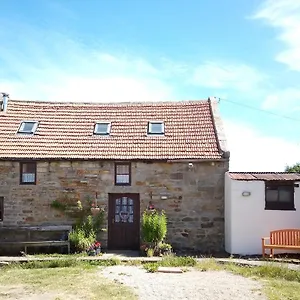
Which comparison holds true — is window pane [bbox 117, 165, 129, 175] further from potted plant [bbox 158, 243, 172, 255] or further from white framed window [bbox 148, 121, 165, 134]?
potted plant [bbox 158, 243, 172, 255]

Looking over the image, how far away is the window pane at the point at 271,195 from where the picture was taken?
599 inches

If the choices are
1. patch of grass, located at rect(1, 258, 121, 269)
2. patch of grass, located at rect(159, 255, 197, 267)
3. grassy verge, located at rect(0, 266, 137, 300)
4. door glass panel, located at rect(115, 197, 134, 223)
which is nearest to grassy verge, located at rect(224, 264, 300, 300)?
patch of grass, located at rect(159, 255, 197, 267)

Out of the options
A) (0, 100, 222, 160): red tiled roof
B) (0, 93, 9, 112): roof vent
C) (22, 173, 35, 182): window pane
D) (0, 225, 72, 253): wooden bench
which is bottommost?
(0, 225, 72, 253): wooden bench

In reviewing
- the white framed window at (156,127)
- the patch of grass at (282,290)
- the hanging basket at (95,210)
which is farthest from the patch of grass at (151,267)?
the white framed window at (156,127)

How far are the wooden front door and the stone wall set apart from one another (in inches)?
11.8

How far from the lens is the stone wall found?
16.0 meters

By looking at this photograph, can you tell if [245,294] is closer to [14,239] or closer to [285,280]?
[285,280]

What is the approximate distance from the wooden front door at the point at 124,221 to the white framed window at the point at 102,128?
3021 mm

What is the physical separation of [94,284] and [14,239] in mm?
7049

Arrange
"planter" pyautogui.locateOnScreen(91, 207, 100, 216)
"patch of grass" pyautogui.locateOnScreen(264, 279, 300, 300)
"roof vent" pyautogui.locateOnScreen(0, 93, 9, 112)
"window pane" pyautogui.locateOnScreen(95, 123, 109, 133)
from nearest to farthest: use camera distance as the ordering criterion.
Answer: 1. "patch of grass" pyautogui.locateOnScreen(264, 279, 300, 300)
2. "planter" pyautogui.locateOnScreen(91, 207, 100, 216)
3. "window pane" pyautogui.locateOnScreen(95, 123, 109, 133)
4. "roof vent" pyautogui.locateOnScreen(0, 93, 9, 112)

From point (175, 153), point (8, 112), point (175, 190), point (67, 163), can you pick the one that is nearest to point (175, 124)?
point (175, 153)

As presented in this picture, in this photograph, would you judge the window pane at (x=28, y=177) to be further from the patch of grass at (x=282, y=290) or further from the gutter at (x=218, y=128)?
the patch of grass at (x=282, y=290)

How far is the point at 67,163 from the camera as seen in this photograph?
53.8 feet

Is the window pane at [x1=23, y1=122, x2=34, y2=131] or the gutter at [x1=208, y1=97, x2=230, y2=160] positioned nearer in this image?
the gutter at [x1=208, y1=97, x2=230, y2=160]
